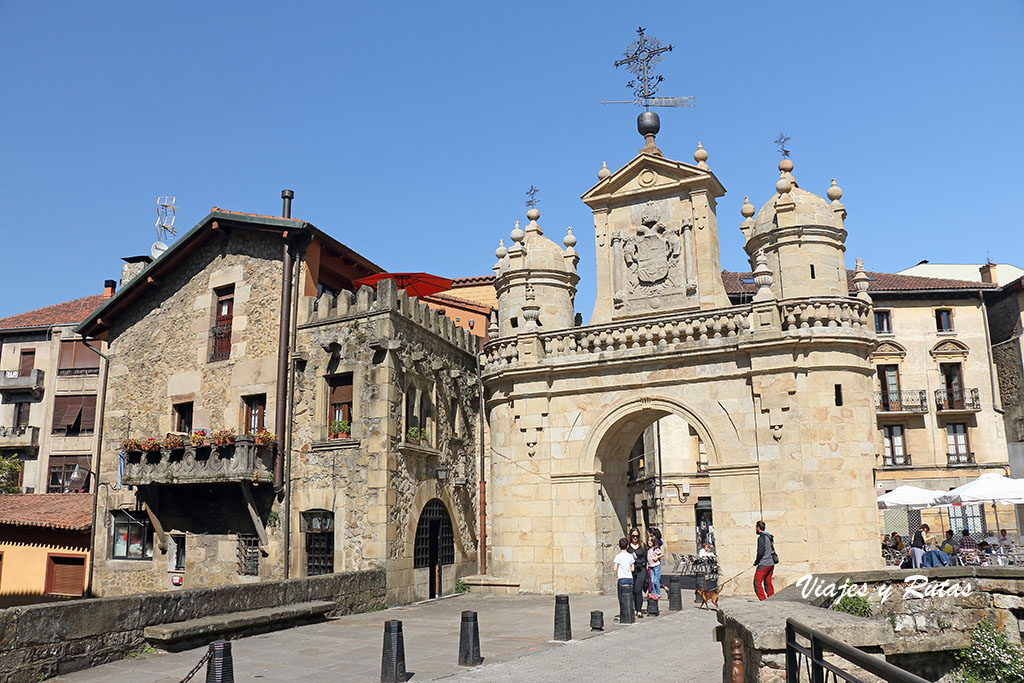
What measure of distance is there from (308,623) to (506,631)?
3.78 metres

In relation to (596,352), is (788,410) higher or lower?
lower

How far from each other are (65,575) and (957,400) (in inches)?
1471

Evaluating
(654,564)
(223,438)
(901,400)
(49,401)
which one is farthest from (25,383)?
(901,400)

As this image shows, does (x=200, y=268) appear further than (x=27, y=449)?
No

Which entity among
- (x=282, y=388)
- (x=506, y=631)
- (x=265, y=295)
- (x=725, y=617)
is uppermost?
(x=265, y=295)

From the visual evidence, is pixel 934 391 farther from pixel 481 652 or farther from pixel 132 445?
pixel 132 445

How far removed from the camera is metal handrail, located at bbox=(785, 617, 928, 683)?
12.1ft

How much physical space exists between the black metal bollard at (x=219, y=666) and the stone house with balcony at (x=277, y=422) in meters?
9.36

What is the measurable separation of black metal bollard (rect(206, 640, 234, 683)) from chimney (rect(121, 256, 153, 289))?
75.8 feet

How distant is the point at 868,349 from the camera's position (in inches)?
714

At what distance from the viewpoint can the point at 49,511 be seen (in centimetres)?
2469

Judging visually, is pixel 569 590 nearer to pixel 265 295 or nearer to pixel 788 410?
pixel 788 410

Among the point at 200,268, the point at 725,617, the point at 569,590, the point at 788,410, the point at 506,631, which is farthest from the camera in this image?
the point at 200,268

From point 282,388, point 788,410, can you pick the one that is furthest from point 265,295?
point 788,410
